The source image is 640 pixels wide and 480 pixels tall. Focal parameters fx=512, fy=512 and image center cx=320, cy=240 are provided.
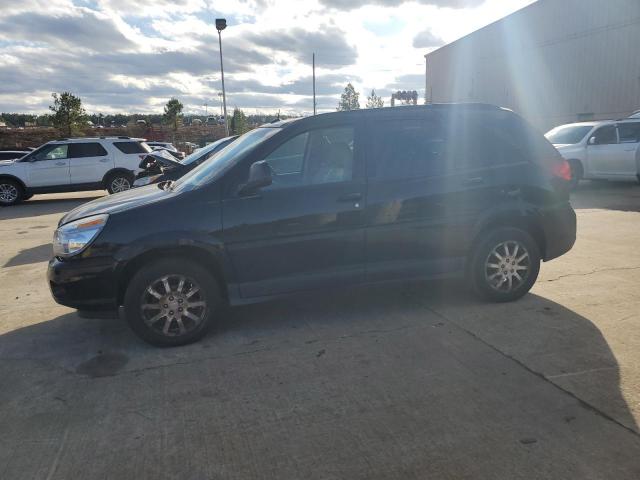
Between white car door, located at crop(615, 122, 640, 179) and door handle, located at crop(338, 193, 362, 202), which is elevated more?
white car door, located at crop(615, 122, 640, 179)

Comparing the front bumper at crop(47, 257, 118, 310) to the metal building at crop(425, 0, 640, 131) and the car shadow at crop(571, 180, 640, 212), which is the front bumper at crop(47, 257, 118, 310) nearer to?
the car shadow at crop(571, 180, 640, 212)

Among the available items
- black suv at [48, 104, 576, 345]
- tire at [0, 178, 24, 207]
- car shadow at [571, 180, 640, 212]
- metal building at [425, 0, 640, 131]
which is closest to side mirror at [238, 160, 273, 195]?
black suv at [48, 104, 576, 345]

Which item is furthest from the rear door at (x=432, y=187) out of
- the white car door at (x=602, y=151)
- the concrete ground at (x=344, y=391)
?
the white car door at (x=602, y=151)

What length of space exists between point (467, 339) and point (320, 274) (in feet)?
4.30

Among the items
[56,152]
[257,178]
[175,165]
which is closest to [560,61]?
[56,152]

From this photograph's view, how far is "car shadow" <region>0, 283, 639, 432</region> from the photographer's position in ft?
12.0

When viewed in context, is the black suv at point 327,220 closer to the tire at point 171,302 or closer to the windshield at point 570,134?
the tire at point 171,302

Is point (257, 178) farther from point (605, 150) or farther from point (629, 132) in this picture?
point (629, 132)

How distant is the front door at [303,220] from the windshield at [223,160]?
0.79 feet

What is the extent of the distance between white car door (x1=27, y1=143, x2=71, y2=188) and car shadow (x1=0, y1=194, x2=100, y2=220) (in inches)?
24.5

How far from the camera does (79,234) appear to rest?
4.03 m

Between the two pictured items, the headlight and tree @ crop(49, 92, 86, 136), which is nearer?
the headlight

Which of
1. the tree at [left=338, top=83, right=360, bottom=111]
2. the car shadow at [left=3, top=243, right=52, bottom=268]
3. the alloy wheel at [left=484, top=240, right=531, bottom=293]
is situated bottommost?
the car shadow at [left=3, top=243, right=52, bottom=268]

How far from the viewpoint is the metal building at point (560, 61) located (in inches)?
1081
